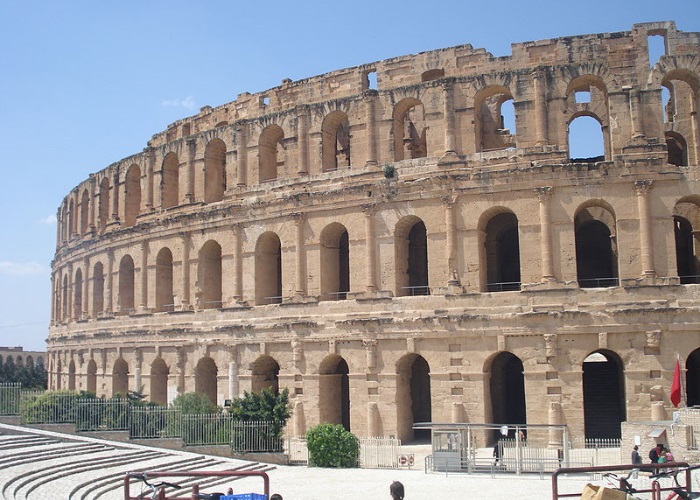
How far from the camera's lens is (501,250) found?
30594 millimetres

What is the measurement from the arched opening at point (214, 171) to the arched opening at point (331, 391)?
942 centimetres

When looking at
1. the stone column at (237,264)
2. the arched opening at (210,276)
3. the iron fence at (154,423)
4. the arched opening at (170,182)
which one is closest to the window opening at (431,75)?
the stone column at (237,264)

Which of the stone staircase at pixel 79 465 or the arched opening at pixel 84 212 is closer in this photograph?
the stone staircase at pixel 79 465

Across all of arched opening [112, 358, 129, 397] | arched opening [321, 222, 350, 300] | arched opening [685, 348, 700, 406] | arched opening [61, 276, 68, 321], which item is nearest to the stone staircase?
arched opening [321, 222, 350, 300]

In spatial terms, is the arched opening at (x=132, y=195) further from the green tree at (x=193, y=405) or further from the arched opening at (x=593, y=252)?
the arched opening at (x=593, y=252)

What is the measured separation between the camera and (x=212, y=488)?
66.1 ft

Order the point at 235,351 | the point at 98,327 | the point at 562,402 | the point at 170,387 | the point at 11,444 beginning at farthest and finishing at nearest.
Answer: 1. the point at 98,327
2. the point at 170,387
3. the point at 235,351
4. the point at 562,402
5. the point at 11,444

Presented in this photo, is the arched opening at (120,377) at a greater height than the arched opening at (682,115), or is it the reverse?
the arched opening at (682,115)

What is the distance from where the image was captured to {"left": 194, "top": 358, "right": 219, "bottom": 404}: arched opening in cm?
3212

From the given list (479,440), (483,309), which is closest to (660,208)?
(483,309)

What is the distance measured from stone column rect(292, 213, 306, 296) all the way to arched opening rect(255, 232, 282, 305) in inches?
53.2

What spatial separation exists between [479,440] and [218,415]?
862 cm

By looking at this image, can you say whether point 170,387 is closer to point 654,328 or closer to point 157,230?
point 157,230

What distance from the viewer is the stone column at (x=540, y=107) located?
26.6m
